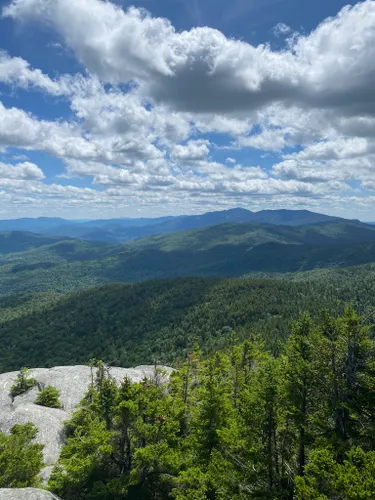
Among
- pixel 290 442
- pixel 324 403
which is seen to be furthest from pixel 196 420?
pixel 324 403

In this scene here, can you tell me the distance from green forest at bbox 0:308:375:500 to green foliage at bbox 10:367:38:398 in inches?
1747

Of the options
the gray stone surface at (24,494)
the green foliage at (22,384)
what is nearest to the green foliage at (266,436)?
the gray stone surface at (24,494)

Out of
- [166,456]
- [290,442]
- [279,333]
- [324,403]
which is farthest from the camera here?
[279,333]

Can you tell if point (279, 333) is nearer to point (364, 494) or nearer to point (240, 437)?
point (240, 437)

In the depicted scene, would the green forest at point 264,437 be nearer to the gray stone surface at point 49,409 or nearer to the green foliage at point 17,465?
the green foliage at point 17,465

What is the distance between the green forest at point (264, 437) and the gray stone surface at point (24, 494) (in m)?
6.46

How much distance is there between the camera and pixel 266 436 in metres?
28.6

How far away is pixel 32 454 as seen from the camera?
42.0 metres

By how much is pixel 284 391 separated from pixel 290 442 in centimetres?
589

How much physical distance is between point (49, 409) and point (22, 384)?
865 inches

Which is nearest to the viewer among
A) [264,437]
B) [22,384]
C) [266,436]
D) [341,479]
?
[341,479]

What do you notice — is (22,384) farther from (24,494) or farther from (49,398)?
(24,494)

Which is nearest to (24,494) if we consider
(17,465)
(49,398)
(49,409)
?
(17,465)

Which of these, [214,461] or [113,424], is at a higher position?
[214,461]
